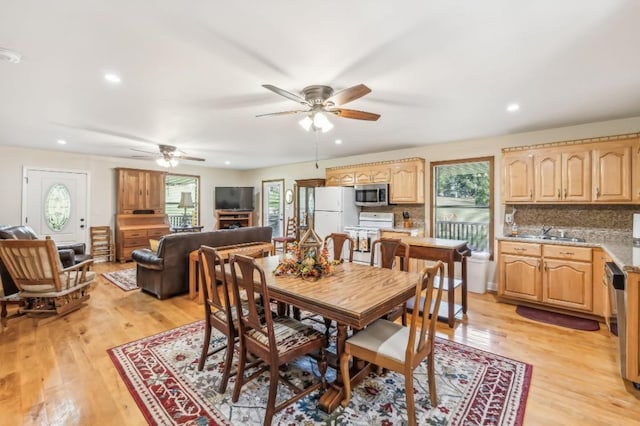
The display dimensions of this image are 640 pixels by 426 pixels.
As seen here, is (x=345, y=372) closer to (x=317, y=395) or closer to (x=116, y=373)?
(x=317, y=395)

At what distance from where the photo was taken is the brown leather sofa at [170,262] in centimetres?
407

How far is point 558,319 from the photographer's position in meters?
3.52

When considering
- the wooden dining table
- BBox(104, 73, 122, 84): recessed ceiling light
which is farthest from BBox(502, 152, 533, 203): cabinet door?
BBox(104, 73, 122, 84): recessed ceiling light

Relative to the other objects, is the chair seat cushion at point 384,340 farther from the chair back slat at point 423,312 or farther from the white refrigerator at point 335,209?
the white refrigerator at point 335,209

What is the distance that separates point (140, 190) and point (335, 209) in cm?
476

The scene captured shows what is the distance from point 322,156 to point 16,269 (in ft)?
17.1

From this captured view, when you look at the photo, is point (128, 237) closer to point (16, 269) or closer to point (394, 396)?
point (16, 269)

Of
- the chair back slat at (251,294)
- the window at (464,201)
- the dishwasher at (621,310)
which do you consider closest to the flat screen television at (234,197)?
the window at (464,201)

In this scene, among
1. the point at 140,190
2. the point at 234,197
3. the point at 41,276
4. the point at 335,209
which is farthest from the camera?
the point at 234,197

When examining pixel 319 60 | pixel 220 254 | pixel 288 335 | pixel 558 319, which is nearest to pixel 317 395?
pixel 288 335

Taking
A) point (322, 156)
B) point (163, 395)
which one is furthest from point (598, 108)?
point (163, 395)

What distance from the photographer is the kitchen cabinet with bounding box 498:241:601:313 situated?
3.48 metres

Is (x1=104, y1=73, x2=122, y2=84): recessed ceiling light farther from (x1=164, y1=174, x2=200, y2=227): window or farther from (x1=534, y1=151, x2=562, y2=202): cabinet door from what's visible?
(x1=164, y1=174, x2=200, y2=227): window

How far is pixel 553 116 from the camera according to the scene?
11.7ft
